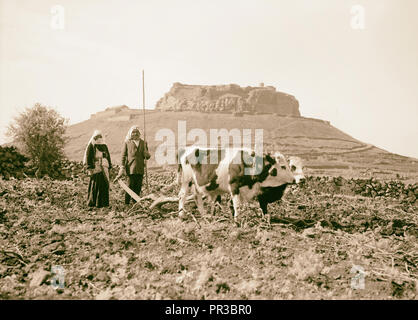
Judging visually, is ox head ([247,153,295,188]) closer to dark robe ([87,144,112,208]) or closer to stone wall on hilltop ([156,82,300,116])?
dark robe ([87,144,112,208])

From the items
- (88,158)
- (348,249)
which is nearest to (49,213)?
(88,158)

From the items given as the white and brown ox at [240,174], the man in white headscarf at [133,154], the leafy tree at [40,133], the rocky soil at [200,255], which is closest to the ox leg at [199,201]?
the white and brown ox at [240,174]

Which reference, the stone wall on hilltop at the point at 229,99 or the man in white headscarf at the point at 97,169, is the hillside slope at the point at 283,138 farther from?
the stone wall on hilltop at the point at 229,99

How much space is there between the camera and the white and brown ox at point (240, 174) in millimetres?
8234

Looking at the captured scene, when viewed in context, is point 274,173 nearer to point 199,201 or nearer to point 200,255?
point 199,201

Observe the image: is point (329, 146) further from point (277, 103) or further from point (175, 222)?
point (277, 103)

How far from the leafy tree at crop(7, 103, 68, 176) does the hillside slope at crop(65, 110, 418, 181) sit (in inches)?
973

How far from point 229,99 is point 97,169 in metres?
127

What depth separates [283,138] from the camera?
60.0 meters

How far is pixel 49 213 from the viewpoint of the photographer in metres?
9.04

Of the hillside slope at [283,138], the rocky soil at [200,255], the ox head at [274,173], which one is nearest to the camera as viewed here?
the rocky soil at [200,255]

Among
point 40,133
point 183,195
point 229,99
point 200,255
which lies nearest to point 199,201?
point 183,195

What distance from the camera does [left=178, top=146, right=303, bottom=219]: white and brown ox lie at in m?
8.23

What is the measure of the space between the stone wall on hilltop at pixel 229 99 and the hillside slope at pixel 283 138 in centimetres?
4627
